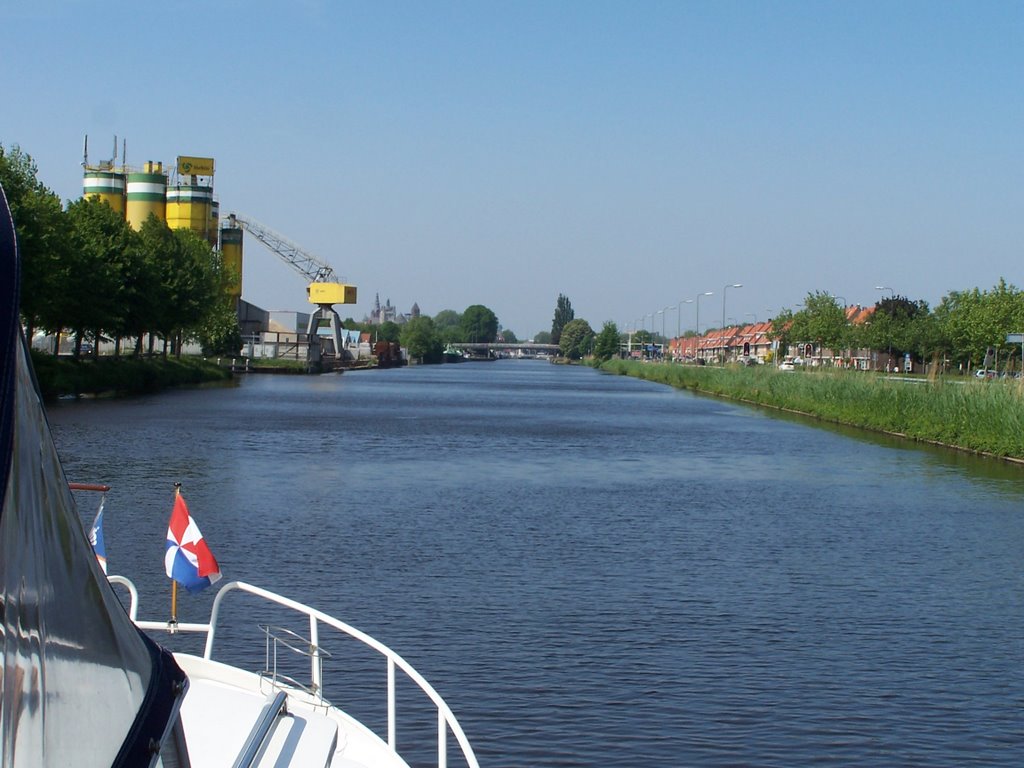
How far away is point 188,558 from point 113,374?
184ft

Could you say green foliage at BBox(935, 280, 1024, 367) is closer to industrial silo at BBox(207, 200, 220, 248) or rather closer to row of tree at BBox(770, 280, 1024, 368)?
row of tree at BBox(770, 280, 1024, 368)

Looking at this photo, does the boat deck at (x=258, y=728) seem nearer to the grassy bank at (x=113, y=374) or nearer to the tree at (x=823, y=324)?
the grassy bank at (x=113, y=374)

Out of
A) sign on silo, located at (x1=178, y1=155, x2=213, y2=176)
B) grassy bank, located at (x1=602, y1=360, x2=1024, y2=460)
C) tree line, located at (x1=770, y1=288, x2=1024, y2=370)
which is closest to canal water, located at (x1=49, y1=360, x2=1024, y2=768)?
grassy bank, located at (x1=602, y1=360, x2=1024, y2=460)

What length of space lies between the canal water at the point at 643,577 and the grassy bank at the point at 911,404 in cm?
223

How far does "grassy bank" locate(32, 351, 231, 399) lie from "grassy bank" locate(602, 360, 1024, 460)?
98.2ft

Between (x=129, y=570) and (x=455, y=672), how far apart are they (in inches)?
245

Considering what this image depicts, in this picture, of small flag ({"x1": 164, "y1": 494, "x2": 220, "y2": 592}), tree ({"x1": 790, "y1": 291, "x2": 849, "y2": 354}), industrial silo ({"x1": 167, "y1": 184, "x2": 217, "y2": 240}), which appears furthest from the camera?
industrial silo ({"x1": 167, "y1": 184, "x2": 217, "y2": 240})

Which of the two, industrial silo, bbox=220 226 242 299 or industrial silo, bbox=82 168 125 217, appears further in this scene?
industrial silo, bbox=220 226 242 299

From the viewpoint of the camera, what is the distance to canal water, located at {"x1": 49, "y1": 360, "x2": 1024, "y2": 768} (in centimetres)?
1127

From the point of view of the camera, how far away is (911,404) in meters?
45.9

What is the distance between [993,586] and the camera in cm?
1759

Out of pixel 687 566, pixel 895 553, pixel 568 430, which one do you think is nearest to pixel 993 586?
pixel 895 553

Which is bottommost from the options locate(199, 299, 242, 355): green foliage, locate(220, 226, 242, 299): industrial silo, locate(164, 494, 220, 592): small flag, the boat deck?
the boat deck

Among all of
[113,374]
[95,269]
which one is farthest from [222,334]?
[95,269]
